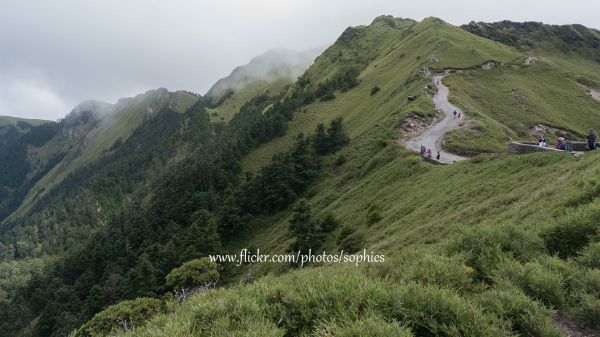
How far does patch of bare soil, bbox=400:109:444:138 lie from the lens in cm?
6762

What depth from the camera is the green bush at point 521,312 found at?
7738 mm

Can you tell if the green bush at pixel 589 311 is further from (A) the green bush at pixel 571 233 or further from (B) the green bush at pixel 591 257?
(A) the green bush at pixel 571 233


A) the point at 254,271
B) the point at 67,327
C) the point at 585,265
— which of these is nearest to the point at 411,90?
the point at 254,271

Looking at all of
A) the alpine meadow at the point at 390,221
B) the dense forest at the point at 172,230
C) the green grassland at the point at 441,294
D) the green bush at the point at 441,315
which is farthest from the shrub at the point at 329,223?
the green bush at the point at 441,315

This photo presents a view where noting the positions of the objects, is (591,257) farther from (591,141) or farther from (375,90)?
(375,90)

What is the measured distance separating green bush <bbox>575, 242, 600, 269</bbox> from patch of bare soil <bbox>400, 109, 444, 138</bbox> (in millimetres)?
57388

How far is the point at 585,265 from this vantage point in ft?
34.3

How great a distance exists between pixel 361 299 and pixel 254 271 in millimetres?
43795

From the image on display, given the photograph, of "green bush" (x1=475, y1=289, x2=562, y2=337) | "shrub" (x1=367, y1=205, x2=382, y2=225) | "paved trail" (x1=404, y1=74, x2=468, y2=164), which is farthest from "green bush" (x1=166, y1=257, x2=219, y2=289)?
"green bush" (x1=475, y1=289, x2=562, y2=337)

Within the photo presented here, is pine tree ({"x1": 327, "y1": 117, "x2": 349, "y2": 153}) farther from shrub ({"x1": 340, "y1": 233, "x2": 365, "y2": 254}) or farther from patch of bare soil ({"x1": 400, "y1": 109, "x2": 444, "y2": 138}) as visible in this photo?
shrub ({"x1": 340, "y1": 233, "x2": 365, "y2": 254})

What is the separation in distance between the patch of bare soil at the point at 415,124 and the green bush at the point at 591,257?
5739 cm

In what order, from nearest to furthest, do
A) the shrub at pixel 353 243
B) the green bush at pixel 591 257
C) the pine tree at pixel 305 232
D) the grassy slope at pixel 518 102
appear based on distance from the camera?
the green bush at pixel 591 257, the shrub at pixel 353 243, the pine tree at pixel 305 232, the grassy slope at pixel 518 102

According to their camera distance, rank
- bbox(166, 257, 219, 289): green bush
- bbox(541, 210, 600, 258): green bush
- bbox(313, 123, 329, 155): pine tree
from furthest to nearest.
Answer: bbox(313, 123, 329, 155): pine tree → bbox(166, 257, 219, 289): green bush → bbox(541, 210, 600, 258): green bush

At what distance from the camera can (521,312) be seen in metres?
8.09
